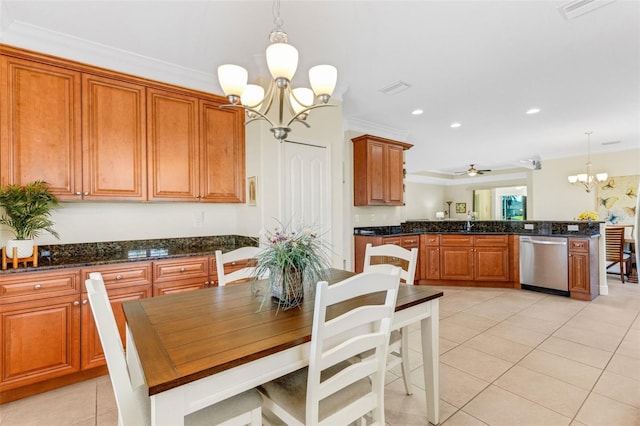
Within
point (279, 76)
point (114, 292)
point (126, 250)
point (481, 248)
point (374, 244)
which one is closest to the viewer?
point (279, 76)

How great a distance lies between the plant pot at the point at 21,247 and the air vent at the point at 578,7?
170 inches

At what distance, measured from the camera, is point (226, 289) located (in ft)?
5.79

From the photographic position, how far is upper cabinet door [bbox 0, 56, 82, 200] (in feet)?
7.48

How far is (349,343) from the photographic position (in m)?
1.15

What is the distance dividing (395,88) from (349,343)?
10.8ft

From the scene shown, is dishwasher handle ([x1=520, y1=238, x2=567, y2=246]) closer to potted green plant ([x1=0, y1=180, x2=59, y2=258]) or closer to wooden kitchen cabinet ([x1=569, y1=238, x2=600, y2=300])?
wooden kitchen cabinet ([x1=569, y1=238, x2=600, y2=300])

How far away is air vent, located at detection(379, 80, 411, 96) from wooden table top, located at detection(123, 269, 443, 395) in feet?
8.81

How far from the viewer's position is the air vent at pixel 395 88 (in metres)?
3.52

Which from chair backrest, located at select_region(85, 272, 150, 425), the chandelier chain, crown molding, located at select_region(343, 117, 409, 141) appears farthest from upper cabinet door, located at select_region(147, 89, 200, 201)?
crown molding, located at select_region(343, 117, 409, 141)

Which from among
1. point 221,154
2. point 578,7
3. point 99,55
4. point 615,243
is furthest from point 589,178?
point 99,55

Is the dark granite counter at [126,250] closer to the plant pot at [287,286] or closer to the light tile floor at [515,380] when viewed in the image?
the light tile floor at [515,380]

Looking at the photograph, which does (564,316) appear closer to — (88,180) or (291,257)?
(291,257)

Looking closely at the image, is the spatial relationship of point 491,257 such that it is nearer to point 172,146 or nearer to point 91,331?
point 172,146

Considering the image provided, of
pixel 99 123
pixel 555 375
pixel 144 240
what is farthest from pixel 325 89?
pixel 555 375
